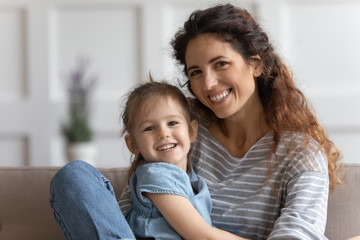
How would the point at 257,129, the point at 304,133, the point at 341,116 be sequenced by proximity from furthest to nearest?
the point at 341,116 < the point at 257,129 < the point at 304,133

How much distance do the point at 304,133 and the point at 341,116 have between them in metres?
2.30

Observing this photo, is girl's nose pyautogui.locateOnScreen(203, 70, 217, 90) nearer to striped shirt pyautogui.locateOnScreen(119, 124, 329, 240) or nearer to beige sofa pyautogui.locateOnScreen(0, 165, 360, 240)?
striped shirt pyautogui.locateOnScreen(119, 124, 329, 240)

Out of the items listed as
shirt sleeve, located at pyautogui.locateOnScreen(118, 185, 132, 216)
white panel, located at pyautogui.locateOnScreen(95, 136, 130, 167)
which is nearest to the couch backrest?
shirt sleeve, located at pyautogui.locateOnScreen(118, 185, 132, 216)

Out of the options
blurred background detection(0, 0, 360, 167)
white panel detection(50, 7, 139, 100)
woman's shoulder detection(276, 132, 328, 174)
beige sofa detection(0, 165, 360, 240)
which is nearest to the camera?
woman's shoulder detection(276, 132, 328, 174)

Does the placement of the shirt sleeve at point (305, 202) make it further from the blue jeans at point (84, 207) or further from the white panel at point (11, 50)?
the white panel at point (11, 50)

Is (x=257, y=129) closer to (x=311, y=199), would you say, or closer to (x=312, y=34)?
(x=311, y=199)

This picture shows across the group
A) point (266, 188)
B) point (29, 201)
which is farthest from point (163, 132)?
point (29, 201)

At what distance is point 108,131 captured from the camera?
4.06 m

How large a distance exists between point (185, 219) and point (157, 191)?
0.34 feet

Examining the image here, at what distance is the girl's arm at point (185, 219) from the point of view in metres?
1.51

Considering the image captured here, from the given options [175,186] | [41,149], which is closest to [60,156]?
[41,149]

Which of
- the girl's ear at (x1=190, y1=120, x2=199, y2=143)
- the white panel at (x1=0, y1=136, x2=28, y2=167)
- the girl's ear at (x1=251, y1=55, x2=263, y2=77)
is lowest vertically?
the white panel at (x1=0, y1=136, x2=28, y2=167)

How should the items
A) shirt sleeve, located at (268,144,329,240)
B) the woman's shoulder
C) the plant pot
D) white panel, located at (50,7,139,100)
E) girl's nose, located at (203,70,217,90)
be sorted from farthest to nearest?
white panel, located at (50,7,139,100) → the plant pot → girl's nose, located at (203,70,217,90) → the woman's shoulder → shirt sleeve, located at (268,144,329,240)

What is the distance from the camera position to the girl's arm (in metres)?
1.51
